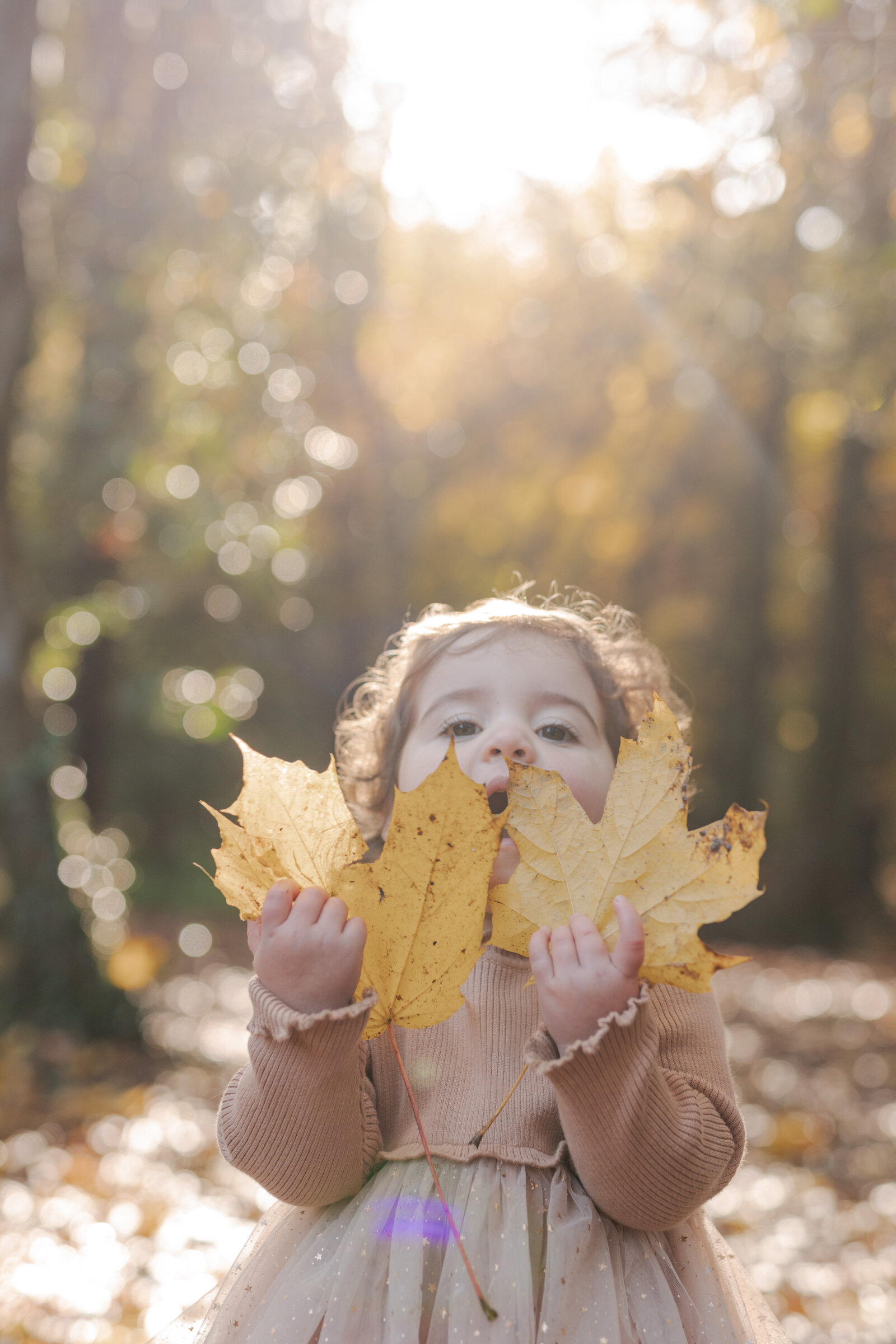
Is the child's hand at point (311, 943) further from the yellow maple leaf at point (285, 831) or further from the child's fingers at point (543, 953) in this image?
the child's fingers at point (543, 953)

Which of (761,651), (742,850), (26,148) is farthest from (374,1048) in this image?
(761,651)

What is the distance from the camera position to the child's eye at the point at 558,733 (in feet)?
5.64

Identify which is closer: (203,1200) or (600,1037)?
(600,1037)

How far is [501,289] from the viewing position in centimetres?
1124

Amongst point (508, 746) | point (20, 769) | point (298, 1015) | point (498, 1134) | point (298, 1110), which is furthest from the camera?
point (20, 769)

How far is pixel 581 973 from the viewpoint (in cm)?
118

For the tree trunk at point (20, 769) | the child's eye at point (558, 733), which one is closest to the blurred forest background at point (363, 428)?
the tree trunk at point (20, 769)

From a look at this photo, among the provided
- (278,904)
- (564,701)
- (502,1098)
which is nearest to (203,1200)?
(502,1098)

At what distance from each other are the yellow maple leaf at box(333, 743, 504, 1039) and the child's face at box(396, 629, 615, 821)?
1.28 ft

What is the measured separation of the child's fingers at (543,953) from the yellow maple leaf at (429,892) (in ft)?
0.22

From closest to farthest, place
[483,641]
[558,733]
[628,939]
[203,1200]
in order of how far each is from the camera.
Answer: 1. [628,939]
2. [558,733]
3. [483,641]
4. [203,1200]

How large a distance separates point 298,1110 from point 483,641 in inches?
35.0

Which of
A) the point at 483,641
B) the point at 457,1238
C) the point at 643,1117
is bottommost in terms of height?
the point at 457,1238

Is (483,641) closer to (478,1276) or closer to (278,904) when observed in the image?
(278,904)
